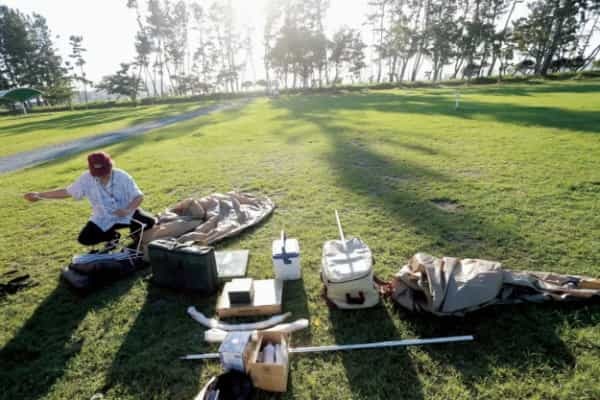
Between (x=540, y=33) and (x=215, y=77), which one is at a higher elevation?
(x=540, y=33)

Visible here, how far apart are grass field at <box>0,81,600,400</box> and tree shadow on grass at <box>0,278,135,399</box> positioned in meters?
0.01

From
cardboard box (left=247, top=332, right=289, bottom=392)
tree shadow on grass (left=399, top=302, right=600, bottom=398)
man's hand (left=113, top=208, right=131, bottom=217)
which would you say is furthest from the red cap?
tree shadow on grass (left=399, top=302, right=600, bottom=398)

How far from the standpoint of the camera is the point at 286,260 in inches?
108

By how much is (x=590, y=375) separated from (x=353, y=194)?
10.8 feet

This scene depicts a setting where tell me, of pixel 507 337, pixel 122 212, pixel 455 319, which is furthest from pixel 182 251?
pixel 507 337

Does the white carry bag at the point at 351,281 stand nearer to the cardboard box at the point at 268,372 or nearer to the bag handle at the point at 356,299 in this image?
the bag handle at the point at 356,299

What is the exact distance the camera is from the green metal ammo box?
2658 millimetres

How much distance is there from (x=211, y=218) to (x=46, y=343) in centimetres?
204

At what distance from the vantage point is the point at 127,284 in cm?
293

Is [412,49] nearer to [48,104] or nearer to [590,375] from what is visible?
[590,375]

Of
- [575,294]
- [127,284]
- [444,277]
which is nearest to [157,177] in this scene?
[127,284]

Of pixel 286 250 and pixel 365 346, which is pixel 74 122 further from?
pixel 365 346

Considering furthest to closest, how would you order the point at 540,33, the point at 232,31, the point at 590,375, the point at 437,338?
the point at 232,31 → the point at 540,33 → the point at 437,338 → the point at 590,375

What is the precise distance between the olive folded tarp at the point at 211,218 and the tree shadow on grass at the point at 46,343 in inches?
32.2
